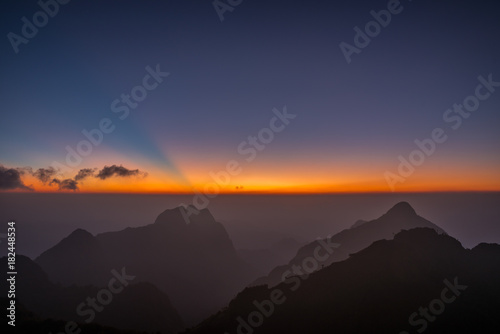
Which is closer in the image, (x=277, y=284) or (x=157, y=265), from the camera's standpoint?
(x=277, y=284)

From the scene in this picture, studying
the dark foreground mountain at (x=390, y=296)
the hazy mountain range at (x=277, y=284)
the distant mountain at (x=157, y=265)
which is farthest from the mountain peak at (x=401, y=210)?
the distant mountain at (x=157, y=265)

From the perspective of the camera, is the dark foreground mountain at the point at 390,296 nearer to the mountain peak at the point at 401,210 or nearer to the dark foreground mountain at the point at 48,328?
the dark foreground mountain at the point at 48,328

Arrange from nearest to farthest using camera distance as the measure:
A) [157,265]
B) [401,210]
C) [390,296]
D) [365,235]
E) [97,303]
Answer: [390,296] → [97,303] → [365,235] → [401,210] → [157,265]

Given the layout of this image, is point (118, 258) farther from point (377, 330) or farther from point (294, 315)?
point (377, 330)

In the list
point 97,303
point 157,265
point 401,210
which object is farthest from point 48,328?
point 401,210

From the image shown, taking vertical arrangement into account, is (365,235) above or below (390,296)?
below

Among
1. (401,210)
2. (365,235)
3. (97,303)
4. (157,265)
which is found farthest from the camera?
(157,265)

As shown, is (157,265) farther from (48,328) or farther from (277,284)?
(48,328)

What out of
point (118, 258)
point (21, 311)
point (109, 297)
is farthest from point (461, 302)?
point (118, 258)
